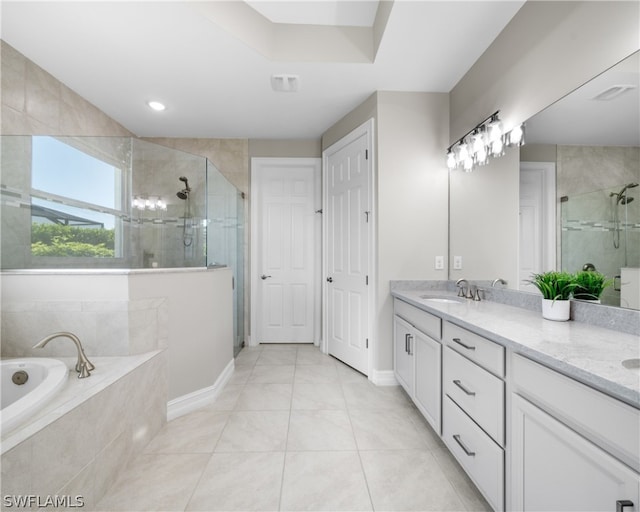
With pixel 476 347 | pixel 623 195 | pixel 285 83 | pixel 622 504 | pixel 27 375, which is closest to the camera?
pixel 622 504

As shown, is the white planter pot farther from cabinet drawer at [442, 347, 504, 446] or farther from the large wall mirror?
cabinet drawer at [442, 347, 504, 446]

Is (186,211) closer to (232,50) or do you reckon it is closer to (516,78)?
(232,50)

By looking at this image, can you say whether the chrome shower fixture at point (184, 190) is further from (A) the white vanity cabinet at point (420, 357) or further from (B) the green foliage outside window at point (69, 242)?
(A) the white vanity cabinet at point (420, 357)

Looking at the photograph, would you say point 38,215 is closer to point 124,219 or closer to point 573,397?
point 124,219

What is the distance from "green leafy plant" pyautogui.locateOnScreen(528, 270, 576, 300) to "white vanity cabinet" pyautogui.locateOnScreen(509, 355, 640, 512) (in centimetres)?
58

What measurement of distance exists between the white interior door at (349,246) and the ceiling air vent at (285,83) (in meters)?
0.69

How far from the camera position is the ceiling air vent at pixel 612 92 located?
112 cm

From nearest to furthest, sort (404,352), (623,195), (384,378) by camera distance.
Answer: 1. (623,195)
2. (404,352)
3. (384,378)

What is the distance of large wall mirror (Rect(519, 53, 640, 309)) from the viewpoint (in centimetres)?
110

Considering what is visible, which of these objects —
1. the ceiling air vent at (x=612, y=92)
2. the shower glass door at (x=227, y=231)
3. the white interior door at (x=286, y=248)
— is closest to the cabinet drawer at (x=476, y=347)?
the ceiling air vent at (x=612, y=92)

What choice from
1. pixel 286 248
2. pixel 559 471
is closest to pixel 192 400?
pixel 286 248

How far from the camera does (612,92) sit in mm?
1175

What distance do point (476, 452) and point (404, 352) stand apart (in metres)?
0.90
